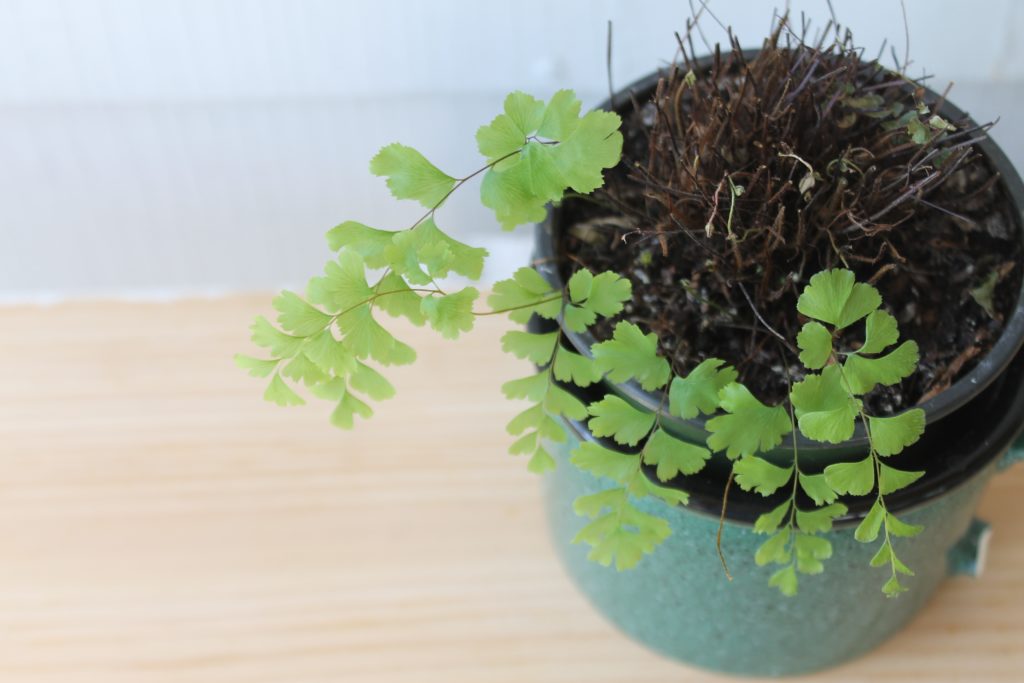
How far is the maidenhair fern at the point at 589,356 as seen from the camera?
1.29 feet

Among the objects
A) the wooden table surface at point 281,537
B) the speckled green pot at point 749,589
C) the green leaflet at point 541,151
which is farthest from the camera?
the wooden table surface at point 281,537

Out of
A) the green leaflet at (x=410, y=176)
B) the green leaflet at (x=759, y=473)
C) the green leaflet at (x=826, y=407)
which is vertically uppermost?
the green leaflet at (x=410, y=176)

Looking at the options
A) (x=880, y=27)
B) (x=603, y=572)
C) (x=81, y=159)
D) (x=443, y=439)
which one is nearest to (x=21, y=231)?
(x=81, y=159)

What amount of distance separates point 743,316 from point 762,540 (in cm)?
11

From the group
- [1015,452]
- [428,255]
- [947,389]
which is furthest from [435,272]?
[1015,452]

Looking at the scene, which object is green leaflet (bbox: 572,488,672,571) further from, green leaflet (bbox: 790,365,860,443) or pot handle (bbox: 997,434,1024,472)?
pot handle (bbox: 997,434,1024,472)

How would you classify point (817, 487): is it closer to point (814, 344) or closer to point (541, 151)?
point (814, 344)

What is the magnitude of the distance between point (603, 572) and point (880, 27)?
1.31 ft

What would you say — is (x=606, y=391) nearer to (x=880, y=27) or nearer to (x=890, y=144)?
(x=890, y=144)

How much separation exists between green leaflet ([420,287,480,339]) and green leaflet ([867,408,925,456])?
0.54 ft

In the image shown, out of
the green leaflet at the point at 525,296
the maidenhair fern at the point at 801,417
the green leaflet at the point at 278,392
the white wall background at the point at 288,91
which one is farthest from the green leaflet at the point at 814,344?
the white wall background at the point at 288,91

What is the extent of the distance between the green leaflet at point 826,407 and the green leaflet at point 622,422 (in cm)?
6

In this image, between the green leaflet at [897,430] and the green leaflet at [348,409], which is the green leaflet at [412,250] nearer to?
the green leaflet at [348,409]

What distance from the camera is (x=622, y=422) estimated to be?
1.40ft
